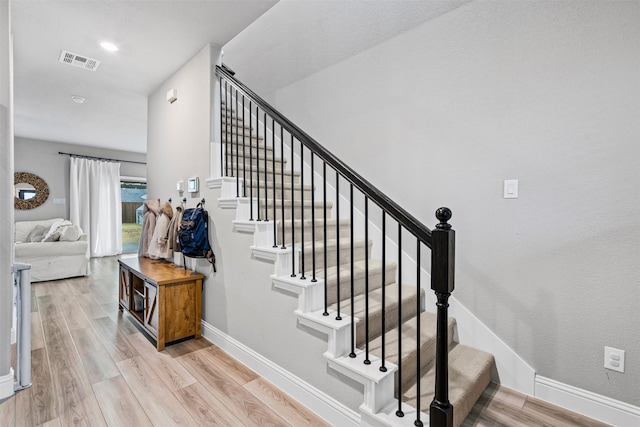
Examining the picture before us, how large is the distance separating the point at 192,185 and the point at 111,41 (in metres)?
1.44

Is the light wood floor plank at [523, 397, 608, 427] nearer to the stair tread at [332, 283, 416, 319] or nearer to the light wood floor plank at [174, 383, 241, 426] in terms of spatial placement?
the stair tread at [332, 283, 416, 319]

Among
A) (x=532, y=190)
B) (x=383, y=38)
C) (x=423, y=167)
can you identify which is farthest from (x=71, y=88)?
(x=532, y=190)

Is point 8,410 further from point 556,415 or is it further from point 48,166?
point 48,166

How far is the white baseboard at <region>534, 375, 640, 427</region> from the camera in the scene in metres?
1.66

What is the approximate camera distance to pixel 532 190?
1945mm

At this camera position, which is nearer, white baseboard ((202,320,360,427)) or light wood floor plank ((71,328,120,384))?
white baseboard ((202,320,360,427))

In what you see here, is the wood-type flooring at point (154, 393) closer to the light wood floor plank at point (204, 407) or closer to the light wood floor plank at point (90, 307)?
the light wood floor plank at point (204, 407)

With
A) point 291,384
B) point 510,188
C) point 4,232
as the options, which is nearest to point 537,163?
point 510,188

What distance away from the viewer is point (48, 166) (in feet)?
22.5

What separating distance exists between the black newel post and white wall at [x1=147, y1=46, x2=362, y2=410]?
42 cm

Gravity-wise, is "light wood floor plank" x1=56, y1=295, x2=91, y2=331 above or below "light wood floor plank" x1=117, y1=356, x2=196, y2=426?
above

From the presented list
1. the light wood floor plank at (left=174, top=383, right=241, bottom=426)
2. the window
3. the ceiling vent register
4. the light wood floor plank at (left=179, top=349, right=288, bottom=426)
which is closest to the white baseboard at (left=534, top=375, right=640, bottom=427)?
the light wood floor plank at (left=179, top=349, right=288, bottom=426)

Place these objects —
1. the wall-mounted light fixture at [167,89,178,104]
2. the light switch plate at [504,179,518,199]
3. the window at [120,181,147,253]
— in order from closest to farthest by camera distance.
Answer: the light switch plate at [504,179,518,199], the wall-mounted light fixture at [167,89,178,104], the window at [120,181,147,253]

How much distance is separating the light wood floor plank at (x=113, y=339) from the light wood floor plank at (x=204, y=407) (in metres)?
0.78
